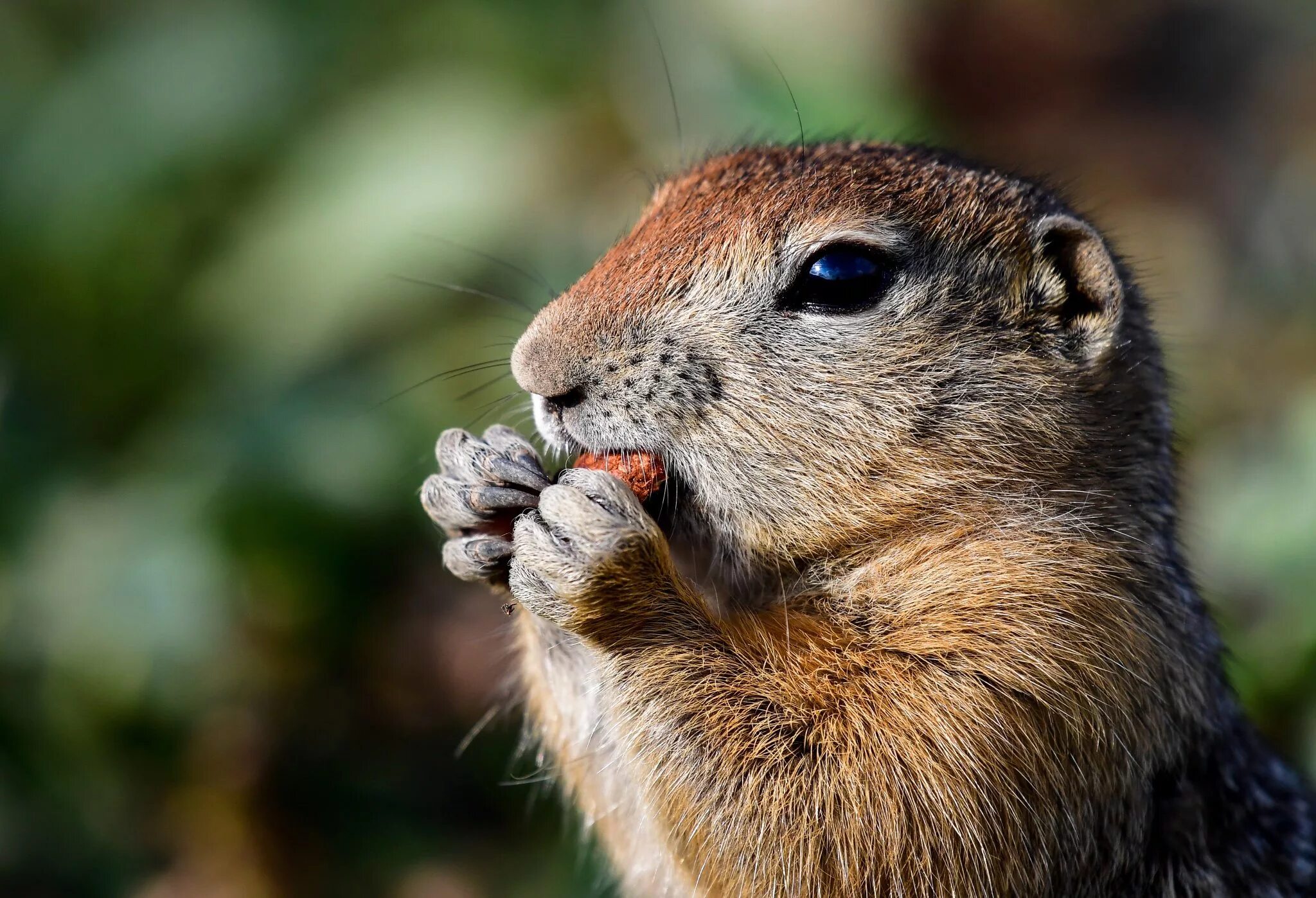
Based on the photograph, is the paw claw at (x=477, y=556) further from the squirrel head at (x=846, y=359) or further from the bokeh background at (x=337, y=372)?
the bokeh background at (x=337, y=372)

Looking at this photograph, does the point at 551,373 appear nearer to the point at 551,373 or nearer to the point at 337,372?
the point at 551,373

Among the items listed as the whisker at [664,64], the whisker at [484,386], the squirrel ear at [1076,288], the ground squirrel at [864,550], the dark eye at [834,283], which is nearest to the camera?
the ground squirrel at [864,550]

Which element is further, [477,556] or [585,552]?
[477,556]

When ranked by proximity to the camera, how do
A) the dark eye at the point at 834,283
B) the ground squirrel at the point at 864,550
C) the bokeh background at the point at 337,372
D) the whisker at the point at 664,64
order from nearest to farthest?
the ground squirrel at the point at 864,550, the dark eye at the point at 834,283, the bokeh background at the point at 337,372, the whisker at the point at 664,64

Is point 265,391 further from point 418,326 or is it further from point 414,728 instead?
point 414,728

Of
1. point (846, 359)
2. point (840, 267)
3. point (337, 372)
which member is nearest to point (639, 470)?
point (846, 359)

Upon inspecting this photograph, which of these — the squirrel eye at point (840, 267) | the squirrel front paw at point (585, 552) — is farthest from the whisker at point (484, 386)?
the squirrel eye at point (840, 267)

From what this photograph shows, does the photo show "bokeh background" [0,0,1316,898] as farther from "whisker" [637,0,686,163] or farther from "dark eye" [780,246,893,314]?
"dark eye" [780,246,893,314]
